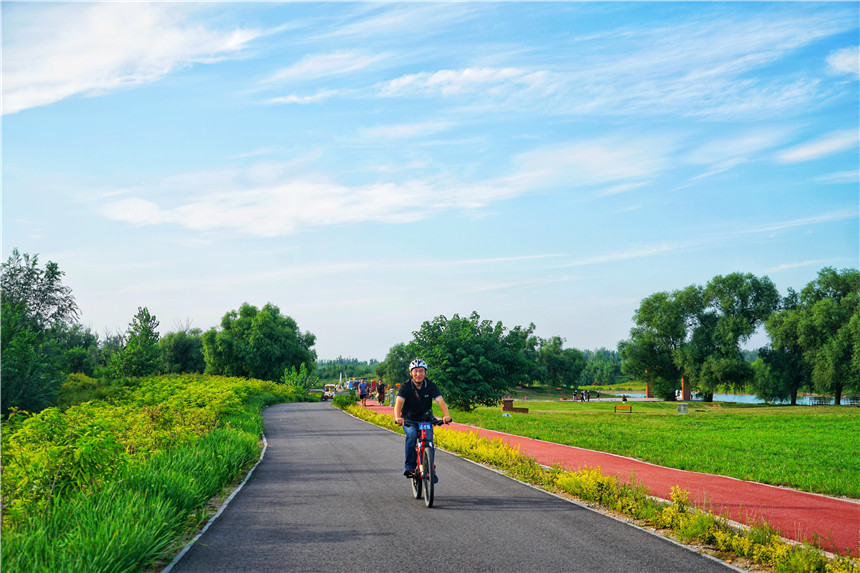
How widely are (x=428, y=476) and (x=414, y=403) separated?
1289 millimetres

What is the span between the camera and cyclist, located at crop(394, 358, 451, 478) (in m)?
10.1

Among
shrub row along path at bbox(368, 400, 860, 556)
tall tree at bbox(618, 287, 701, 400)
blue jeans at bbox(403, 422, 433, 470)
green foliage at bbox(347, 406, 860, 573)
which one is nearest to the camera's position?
green foliage at bbox(347, 406, 860, 573)

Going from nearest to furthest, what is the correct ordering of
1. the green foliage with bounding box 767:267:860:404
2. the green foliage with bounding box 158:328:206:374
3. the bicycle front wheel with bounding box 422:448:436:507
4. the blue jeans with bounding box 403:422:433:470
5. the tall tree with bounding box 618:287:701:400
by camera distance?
the bicycle front wheel with bounding box 422:448:436:507 → the blue jeans with bounding box 403:422:433:470 → the green foliage with bounding box 767:267:860:404 → the tall tree with bounding box 618:287:701:400 → the green foliage with bounding box 158:328:206:374

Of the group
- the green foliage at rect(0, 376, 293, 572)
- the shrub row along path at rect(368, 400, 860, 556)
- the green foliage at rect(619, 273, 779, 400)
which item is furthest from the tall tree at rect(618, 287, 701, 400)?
the green foliage at rect(0, 376, 293, 572)

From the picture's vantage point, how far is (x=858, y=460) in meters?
15.2

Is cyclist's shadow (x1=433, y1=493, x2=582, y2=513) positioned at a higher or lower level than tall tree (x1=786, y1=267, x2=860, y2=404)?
lower

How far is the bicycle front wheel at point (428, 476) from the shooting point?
30.3ft

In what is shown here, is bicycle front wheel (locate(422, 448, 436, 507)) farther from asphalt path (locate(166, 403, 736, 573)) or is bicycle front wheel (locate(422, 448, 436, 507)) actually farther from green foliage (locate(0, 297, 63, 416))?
green foliage (locate(0, 297, 63, 416))

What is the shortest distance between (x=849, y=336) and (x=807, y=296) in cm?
1196

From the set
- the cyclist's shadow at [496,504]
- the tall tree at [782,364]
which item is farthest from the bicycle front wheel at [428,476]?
the tall tree at [782,364]

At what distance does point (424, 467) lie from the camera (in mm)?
9508

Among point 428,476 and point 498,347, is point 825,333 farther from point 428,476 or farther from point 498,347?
point 428,476

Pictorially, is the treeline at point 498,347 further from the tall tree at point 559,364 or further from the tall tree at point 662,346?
the tall tree at point 559,364

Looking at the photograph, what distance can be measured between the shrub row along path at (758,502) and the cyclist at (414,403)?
3353 millimetres
